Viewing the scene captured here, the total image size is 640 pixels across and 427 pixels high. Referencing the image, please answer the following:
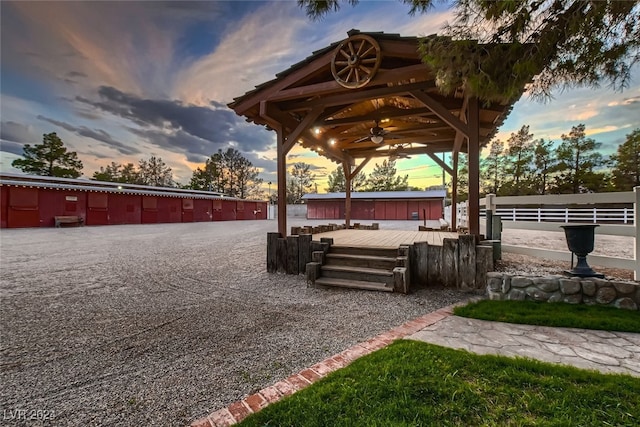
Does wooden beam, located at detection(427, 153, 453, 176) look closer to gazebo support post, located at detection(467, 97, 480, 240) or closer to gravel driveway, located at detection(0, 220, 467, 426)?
gazebo support post, located at detection(467, 97, 480, 240)

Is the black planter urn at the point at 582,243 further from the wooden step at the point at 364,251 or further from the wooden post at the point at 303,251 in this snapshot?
the wooden post at the point at 303,251

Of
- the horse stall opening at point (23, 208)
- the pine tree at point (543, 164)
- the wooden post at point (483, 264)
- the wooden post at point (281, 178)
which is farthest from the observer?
the pine tree at point (543, 164)

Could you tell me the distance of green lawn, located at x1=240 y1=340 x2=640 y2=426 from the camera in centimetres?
135

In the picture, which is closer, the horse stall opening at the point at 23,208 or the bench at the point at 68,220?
the horse stall opening at the point at 23,208

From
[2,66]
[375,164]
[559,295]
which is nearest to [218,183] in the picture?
[375,164]

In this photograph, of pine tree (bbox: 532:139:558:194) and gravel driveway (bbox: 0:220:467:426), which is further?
pine tree (bbox: 532:139:558:194)

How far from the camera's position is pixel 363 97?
473 cm

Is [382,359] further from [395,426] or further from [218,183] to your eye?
[218,183]

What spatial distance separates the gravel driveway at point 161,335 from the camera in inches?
64.5

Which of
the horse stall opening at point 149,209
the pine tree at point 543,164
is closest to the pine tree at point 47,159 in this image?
the horse stall opening at point 149,209

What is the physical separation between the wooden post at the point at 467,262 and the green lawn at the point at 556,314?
2.01 ft

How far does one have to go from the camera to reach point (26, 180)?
1543 cm

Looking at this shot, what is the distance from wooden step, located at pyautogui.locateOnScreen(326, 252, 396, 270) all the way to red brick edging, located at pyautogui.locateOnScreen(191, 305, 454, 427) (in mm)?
1493

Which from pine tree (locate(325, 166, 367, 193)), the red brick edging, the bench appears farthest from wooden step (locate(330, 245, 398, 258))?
pine tree (locate(325, 166, 367, 193))
